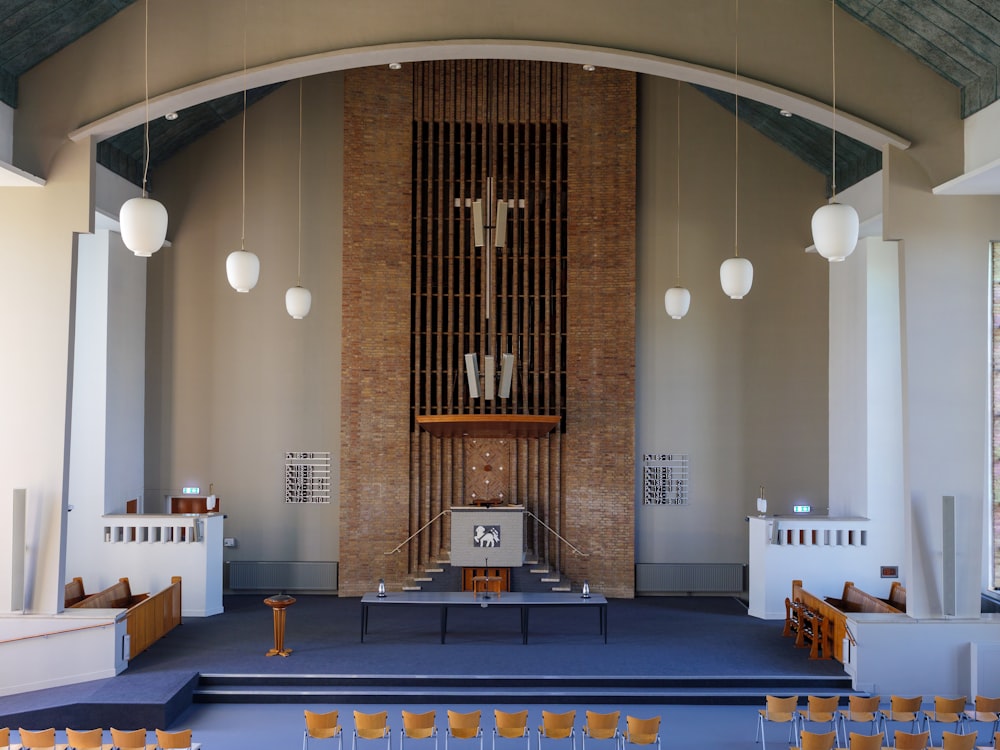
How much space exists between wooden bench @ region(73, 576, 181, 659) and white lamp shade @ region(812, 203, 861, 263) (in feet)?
27.3

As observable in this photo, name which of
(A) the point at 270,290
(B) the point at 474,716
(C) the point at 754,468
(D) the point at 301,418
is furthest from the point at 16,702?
(C) the point at 754,468

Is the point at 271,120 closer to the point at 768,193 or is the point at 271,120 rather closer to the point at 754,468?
the point at 768,193

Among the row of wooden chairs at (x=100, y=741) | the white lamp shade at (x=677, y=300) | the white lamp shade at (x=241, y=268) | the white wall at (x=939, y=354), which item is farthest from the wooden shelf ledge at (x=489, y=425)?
the row of wooden chairs at (x=100, y=741)

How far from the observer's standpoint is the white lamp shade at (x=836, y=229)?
21.5 feet

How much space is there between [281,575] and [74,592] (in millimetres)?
3387

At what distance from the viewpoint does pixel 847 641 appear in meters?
10.2

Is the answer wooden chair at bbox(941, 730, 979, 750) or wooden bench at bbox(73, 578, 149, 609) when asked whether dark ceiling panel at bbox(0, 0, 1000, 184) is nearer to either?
wooden bench at bbox(73, 578, 149, 609)

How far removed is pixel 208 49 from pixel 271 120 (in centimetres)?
507

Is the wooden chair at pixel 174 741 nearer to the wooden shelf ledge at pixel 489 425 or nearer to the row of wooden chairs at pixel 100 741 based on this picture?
the row of wooden chairs at pixel 100 741

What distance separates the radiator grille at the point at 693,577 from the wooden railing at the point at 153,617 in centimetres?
699

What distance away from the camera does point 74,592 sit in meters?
11.8

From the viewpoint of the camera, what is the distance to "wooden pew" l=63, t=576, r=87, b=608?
11.6 m

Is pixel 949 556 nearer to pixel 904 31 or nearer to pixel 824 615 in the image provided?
pixel 824 615

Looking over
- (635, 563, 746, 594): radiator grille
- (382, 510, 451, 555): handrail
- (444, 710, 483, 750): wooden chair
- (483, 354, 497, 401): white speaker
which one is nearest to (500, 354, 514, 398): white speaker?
(483, 354, 497, 401): white speaker
